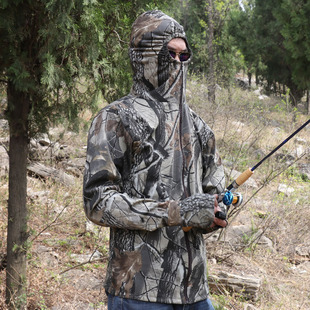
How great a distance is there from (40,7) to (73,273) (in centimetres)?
284

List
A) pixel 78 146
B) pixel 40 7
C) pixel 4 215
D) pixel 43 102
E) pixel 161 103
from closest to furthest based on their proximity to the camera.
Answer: pixel 161 103 < pixel 40 7 < pixel 43 102 < pixel 4 215 < pixel 78 146

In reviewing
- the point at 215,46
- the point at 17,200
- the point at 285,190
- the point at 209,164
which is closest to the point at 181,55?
the point at 209,164

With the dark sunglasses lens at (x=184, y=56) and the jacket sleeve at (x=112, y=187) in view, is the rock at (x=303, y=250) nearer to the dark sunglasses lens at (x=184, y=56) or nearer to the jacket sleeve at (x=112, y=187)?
the dark sunglasses lens at (x=184, y=56)

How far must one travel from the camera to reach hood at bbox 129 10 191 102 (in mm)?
1957

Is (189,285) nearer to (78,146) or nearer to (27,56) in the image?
(27,56)

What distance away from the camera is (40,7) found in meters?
3.34

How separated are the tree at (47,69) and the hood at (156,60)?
1202 millimetres

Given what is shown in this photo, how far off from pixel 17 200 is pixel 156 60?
236 centimetres

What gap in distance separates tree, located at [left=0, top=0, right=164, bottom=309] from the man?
1.29m

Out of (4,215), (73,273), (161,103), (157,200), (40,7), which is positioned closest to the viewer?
(157,200)

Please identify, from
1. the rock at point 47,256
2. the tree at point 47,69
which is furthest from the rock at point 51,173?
the tree at point 47,69

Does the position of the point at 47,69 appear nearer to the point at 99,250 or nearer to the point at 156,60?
the point at 156,60

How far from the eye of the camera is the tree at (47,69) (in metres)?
3.20

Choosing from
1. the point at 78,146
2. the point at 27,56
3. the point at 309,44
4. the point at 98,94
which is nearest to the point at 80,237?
the point at 98,94
